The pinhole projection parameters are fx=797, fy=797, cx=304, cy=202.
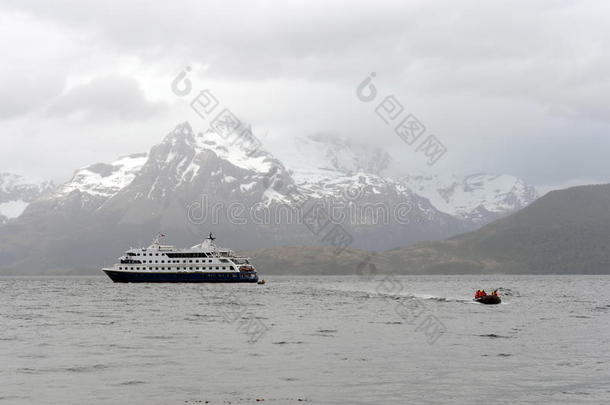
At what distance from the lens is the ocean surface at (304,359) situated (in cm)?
5150

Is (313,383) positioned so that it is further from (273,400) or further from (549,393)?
(549,393)

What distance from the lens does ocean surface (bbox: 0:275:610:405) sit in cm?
5150

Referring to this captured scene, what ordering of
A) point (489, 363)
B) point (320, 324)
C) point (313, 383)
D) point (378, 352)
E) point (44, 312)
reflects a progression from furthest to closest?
1. point (44, 312)
2. point (320, 324)
3. point (378, 352)
4. point (489, 363)
5. point (313, 383)

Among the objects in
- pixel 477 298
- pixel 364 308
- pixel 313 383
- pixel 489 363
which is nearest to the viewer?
pixel 313 383

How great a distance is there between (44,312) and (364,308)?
51861mm

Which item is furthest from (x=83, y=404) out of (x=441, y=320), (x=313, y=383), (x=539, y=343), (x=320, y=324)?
(x=441, y=320)

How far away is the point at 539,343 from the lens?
79.3m

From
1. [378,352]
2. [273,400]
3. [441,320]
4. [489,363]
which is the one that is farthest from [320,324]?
[273,400]

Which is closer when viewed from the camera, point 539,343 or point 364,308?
point 539,343

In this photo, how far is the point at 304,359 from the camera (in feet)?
221

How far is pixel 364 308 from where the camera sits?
135m

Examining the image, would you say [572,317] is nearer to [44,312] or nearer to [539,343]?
[539,343]

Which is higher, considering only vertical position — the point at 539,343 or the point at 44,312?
the point at 44,312

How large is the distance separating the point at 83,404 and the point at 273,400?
11511 millimetres
